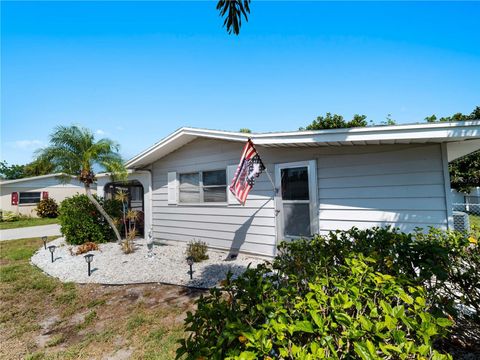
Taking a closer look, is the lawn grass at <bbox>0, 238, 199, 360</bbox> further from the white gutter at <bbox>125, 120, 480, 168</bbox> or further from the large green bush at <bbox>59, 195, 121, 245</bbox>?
the white gutter at <bbox>125, 120, 480, 168</bbox>

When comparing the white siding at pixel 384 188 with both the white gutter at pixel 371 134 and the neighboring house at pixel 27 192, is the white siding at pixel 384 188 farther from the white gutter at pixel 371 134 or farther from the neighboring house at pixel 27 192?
the neighboring house at pixel 27 192

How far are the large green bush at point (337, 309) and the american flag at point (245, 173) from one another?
324cm

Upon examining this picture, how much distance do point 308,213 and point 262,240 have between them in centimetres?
152

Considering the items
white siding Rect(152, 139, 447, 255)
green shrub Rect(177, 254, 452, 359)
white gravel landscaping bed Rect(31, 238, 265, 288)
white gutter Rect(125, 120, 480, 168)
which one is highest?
white gutter Rect(125, 120, 480, 168)

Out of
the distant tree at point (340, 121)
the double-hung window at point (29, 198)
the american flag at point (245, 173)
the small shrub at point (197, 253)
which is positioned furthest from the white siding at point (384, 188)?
the double-hung window at point (29, 198)

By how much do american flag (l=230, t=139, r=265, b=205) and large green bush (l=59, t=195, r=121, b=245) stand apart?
6.47 m

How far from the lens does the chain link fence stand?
17.0ft

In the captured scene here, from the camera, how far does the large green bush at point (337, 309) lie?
3.70ft

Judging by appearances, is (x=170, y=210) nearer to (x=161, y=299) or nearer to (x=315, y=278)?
(x=161, y=299)

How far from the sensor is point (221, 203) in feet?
24.0

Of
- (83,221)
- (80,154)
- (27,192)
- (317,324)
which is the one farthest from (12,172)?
(317,324)

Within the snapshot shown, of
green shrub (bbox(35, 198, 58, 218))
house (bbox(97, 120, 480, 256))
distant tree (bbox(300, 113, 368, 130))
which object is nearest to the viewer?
house (bbox(97, 120, 480, 256))

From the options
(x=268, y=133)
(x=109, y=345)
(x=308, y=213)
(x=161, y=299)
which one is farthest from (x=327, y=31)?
(x=109, y=345)

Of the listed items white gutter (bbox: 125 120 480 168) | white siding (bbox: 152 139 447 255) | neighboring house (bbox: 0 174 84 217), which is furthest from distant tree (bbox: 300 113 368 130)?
neighboring house (bbox: 0 174 84 217)
